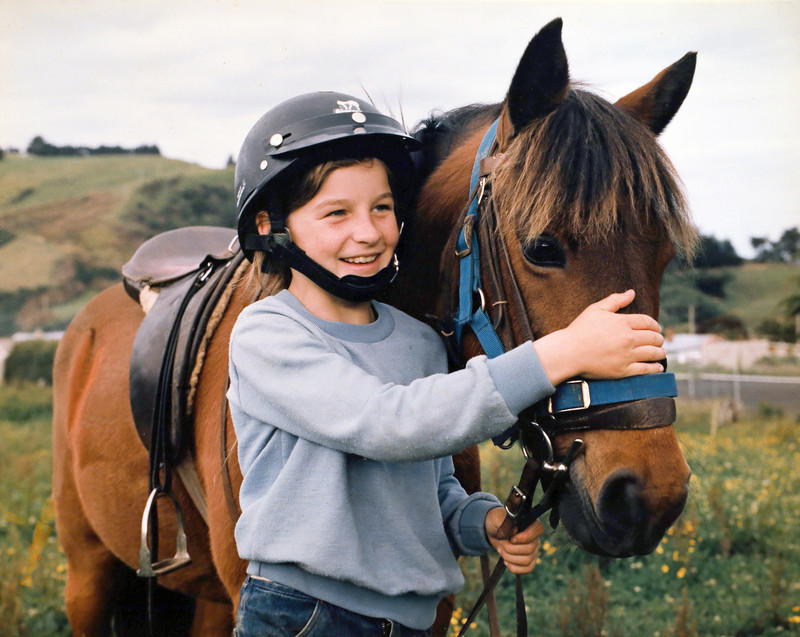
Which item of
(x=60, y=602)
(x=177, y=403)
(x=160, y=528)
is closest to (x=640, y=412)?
(x=177, y=403)

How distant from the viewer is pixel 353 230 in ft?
6.01

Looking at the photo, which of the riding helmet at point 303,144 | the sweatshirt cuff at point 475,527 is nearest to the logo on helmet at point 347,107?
the riding helmet at point 303,144

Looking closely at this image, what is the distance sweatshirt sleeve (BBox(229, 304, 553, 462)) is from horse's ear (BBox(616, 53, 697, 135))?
93cm

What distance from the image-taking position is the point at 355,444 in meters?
1.59

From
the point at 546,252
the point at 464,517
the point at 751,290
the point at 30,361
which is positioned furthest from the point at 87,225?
the point at 546,252

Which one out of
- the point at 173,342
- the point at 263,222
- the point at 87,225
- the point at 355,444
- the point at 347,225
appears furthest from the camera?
the point at 87,225

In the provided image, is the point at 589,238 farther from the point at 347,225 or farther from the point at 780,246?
the point at 780,246

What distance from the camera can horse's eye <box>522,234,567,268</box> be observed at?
1.65 m

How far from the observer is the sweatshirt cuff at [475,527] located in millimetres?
1896

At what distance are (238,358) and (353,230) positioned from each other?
1.42 ft

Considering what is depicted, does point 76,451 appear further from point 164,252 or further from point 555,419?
point 555,419

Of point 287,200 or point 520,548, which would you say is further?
point 287,200

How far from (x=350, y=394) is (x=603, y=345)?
56 centimetres

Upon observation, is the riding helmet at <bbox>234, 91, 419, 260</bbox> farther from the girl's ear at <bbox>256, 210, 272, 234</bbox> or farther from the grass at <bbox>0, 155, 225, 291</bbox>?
the grass at <bbox>0, 155, 225, 291</bbox>
